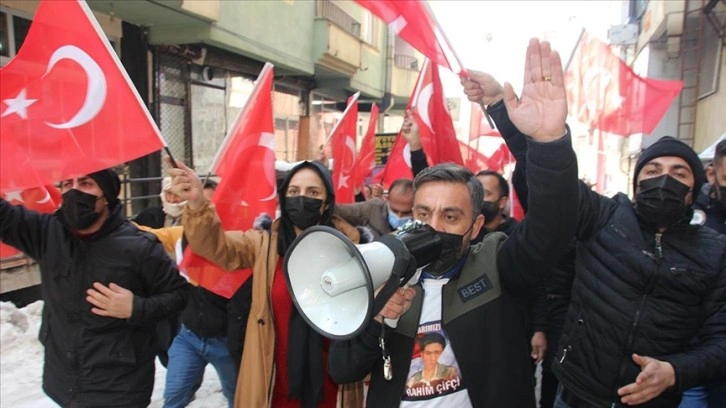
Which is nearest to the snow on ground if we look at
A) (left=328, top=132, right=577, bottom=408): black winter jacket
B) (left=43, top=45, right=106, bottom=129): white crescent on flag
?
(left=43, top=45, right=106, bottom=129): white crescent on flag

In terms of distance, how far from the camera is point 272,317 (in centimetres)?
252

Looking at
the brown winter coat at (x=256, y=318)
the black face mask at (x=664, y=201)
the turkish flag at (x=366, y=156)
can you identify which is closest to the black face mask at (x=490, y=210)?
the black face mask at (x=664, y=201)

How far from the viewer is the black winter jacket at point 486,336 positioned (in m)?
1.71

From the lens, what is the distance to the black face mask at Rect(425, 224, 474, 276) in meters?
1.69

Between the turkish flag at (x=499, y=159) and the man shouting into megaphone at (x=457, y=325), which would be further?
the turkish flag at (x=499, y=159)

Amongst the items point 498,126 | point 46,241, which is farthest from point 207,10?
point 498,126

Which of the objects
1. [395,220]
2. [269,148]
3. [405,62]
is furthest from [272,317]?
[405,62]

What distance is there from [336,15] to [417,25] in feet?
41.3

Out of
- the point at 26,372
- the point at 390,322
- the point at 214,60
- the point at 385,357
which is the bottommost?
the point at 26,372

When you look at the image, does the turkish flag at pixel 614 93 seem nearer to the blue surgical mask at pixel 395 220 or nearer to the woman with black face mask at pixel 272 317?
the blue surgical mask at pixel 395 220

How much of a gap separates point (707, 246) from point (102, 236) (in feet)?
8.36

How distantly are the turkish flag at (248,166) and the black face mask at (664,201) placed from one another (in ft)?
6.95

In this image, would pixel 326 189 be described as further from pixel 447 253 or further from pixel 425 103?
pixel 425 103

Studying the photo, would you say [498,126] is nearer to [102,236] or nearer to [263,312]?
[263,312]
